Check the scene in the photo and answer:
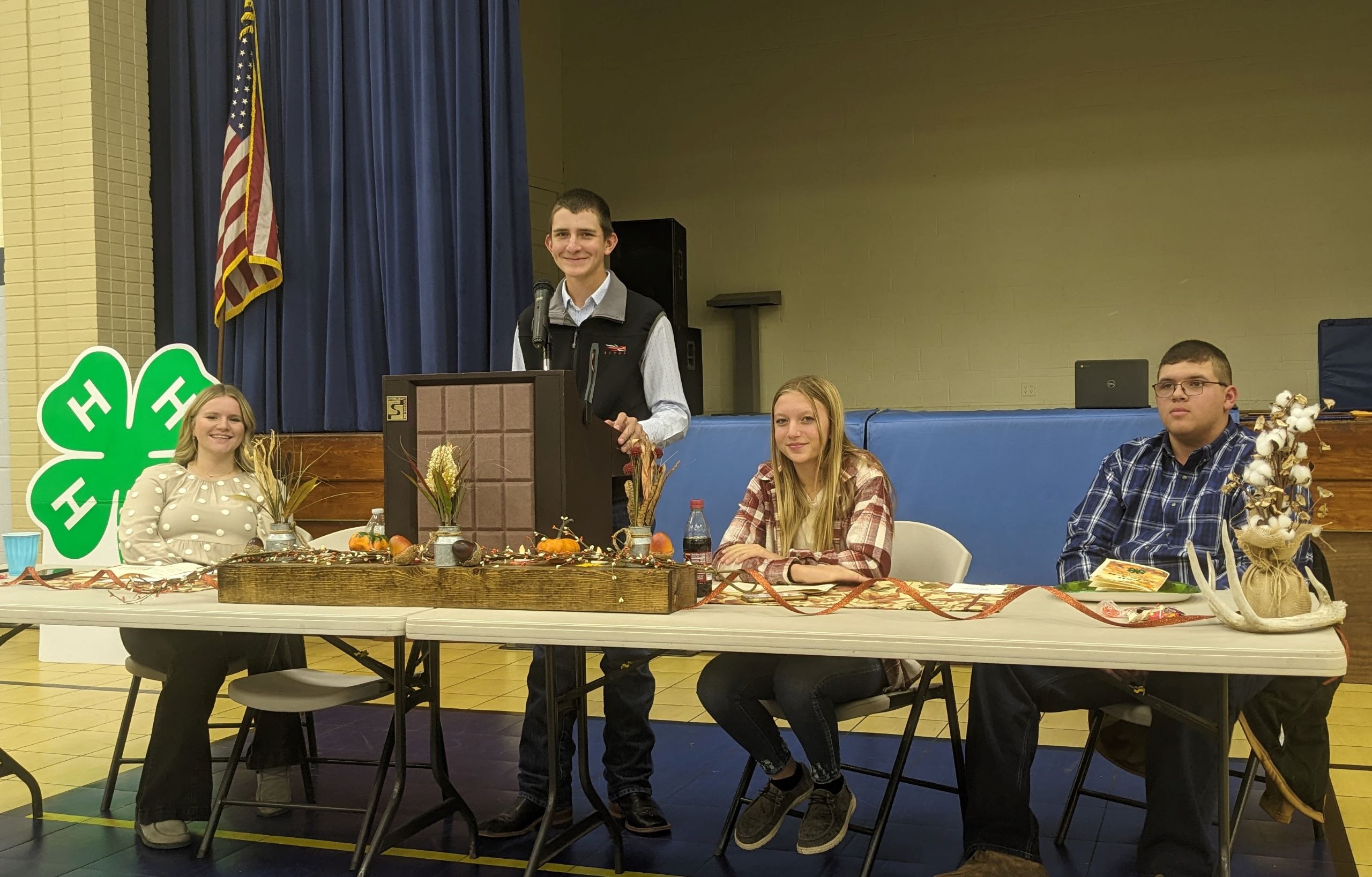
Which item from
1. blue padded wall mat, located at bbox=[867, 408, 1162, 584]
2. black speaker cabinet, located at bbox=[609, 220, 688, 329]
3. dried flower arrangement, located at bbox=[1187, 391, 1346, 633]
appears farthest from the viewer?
black speaker cabinet, located at bbox=[609, 220, 688, 329]

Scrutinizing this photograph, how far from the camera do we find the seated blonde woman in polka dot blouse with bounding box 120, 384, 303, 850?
2.86 m

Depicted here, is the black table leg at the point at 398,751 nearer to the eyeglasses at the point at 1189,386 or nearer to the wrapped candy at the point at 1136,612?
the wrapped candy at the point at 1136,612

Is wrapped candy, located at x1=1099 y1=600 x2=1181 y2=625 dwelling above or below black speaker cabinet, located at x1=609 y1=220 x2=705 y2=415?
below

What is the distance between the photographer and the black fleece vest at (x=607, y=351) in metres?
2.90

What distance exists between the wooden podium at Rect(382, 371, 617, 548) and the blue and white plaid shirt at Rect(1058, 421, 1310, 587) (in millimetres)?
1156

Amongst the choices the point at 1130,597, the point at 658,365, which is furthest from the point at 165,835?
the point at 1130,597

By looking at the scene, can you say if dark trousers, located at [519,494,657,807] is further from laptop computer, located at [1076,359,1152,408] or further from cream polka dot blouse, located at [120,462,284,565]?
laptop computer, located at [1076,359,1152,408]

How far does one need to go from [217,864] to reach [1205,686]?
7.00ft

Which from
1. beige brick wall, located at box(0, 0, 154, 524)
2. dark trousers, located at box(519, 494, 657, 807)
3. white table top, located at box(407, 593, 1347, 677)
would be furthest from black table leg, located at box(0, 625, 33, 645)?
beige brick wall, located at box(0, 0, 154, 524)

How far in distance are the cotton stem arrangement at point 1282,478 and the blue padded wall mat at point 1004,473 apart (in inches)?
98.5

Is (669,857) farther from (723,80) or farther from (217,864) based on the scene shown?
(723,80)

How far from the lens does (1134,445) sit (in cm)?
287

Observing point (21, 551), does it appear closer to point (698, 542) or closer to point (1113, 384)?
point (698, 542)

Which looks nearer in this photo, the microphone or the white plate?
the white plate
